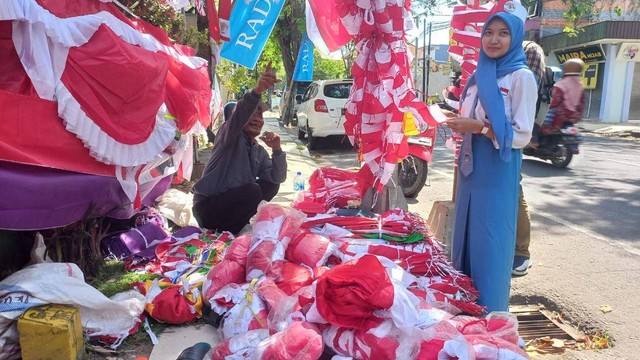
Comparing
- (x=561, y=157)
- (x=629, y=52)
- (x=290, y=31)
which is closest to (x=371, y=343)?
(x=561, y=157)

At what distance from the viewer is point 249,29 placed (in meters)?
5.02

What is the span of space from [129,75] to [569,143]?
7131 millimetres

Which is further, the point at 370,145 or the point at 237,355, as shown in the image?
the point at 370,145

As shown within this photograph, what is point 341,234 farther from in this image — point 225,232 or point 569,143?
point 569,143

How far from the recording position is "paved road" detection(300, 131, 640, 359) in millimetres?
3430

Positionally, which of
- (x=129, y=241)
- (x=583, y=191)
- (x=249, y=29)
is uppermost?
(x=249, y=29)

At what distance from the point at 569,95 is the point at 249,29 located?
152 inches

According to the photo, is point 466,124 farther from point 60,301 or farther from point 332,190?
point 60,301

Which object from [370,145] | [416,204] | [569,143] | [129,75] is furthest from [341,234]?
[569,143]

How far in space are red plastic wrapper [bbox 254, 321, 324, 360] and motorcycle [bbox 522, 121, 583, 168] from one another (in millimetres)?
5815

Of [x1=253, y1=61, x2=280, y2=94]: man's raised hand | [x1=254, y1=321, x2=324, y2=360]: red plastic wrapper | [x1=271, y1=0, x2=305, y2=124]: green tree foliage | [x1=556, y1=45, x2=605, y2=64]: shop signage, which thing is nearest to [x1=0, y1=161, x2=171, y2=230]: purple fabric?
[x1=253, y1=61, x2=280, y2=94]: man's raised hand

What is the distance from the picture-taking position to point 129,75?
3.06 meters

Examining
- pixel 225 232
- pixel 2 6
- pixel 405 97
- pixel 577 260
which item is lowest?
pixel 577 260

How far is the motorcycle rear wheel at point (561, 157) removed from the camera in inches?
331
